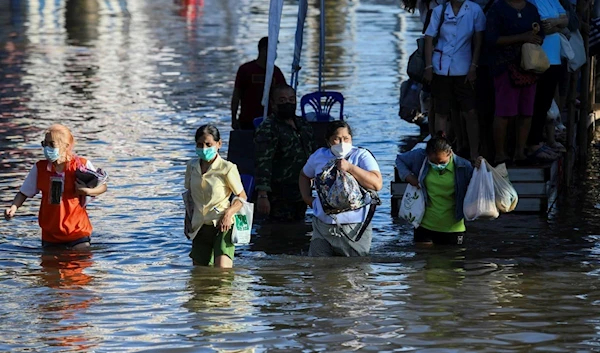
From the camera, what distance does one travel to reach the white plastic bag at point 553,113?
13.3 metres

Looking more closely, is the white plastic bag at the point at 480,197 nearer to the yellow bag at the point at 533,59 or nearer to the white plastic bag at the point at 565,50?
the yellow bag at the point at 533,59

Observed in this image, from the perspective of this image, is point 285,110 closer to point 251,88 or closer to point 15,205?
point 251,88

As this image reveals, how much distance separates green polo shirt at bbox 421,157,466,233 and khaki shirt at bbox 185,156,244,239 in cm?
168

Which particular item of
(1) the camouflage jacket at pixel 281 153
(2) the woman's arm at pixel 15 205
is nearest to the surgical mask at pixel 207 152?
(2) the woman's arm at pixel 15 205

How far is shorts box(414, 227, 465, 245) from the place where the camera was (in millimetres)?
10766

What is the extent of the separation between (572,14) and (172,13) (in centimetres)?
3078

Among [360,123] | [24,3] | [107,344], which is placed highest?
[107,344]

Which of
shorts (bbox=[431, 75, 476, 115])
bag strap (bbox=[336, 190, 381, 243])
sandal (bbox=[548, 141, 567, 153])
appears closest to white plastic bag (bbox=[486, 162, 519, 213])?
bag strap (bbox=[336, 190, 381, 243])

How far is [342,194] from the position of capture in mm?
9672

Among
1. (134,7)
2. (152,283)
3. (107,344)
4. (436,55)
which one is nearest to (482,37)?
(436,55)

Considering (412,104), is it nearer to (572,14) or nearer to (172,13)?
(572,14)

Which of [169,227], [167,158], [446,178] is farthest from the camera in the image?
[167,158]

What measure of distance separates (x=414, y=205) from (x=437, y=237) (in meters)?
0.37

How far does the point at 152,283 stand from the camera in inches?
386
